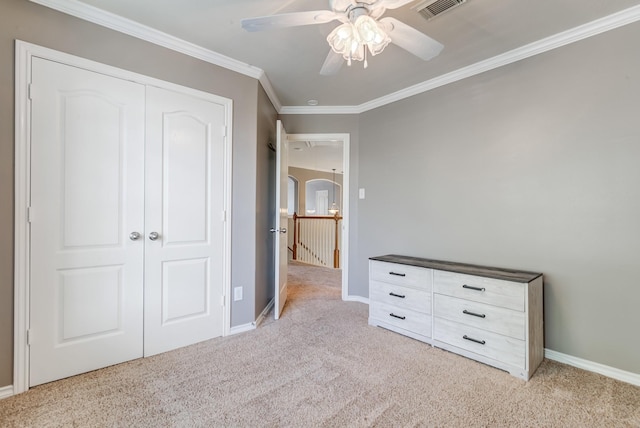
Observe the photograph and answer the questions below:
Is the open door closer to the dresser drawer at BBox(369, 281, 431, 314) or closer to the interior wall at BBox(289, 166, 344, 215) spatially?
the dresser drawer at BBox(369, 281, 431, 314)

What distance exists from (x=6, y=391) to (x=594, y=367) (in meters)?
3.71

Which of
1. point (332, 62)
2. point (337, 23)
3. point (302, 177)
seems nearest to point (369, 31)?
point (332, 62)

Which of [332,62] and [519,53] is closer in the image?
[332,62]

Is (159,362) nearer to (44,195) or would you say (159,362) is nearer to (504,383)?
(44,195)

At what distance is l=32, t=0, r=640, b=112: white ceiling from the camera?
1.85 meters

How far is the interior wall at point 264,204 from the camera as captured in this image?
2869 mm

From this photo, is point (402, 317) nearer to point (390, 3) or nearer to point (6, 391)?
point (390, 3)

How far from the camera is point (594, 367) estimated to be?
6.66 ft

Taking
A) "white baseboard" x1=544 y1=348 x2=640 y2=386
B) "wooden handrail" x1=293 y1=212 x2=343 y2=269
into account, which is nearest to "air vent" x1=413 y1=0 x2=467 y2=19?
"white baseboard" x1=544 y1=348 x2=640 y2=386

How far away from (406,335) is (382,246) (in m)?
1.05

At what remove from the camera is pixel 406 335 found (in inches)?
102

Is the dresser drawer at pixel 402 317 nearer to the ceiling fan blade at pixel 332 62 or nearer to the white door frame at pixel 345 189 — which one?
the white door frame at pixel 345 189

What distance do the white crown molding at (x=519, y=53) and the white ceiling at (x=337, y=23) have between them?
2cm

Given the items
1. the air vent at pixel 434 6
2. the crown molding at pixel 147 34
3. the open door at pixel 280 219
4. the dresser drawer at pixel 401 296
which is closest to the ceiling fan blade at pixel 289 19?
the air vent at pixel 434 6
